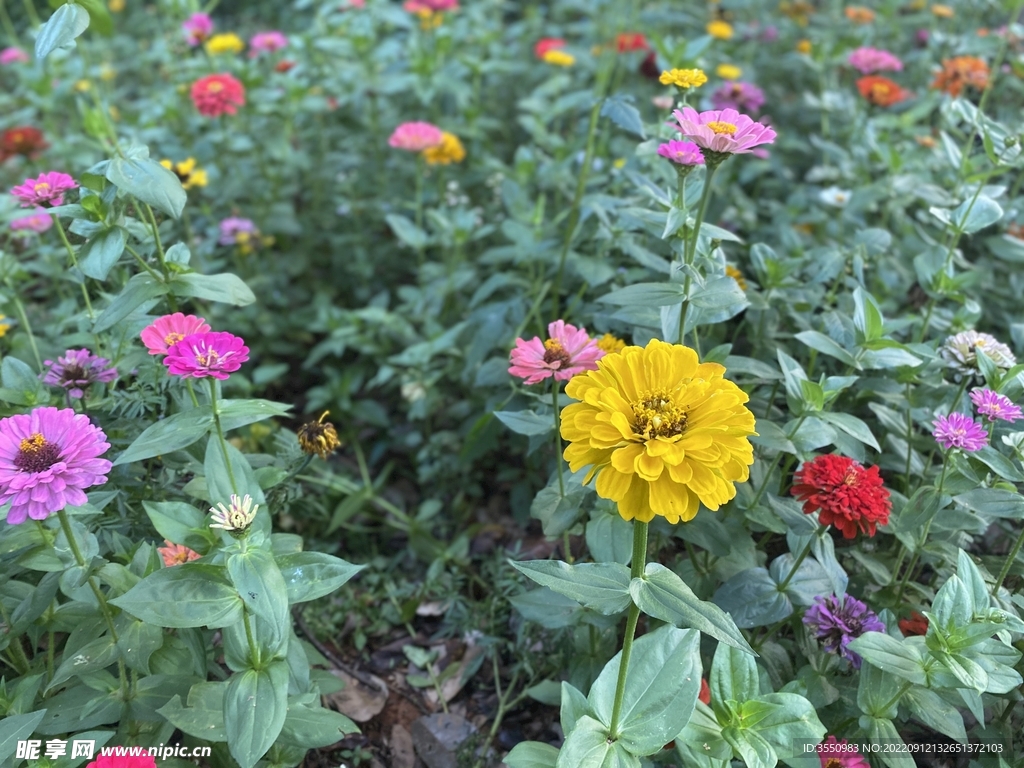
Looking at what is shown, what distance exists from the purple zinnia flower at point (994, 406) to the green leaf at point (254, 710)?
152 centimetres

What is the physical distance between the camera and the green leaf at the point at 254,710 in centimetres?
127

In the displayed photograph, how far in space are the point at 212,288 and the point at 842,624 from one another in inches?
60.3

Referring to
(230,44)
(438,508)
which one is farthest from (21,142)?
(438,508)

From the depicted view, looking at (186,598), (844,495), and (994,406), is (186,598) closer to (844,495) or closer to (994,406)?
(844,495)

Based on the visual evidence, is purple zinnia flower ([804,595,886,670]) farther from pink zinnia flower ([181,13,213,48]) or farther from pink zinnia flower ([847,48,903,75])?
pink zinnia flower ([181,13,213,48])

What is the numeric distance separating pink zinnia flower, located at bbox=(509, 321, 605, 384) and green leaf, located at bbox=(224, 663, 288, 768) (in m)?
0.75

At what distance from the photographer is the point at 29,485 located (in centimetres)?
127

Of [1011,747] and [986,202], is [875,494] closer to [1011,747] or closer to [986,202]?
[1011,747]

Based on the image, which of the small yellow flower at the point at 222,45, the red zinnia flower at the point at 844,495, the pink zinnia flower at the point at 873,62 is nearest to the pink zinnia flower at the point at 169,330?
the red zinnia flower at the point at 844,495

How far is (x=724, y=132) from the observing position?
1.45 metres

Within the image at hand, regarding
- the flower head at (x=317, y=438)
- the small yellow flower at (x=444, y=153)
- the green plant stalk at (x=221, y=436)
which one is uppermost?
the green plant stalk at (x=221, y=436)

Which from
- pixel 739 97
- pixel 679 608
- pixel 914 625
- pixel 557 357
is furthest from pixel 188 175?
pixel 914 625

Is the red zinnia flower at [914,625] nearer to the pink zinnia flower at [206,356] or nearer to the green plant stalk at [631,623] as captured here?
the green plant stalk at [631,623]

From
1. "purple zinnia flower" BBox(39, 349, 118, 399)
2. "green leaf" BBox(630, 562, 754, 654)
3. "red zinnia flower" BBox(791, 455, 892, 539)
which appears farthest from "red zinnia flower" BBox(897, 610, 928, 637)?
"purple zinnia flower" BBox(39, 349, 118, 399)
